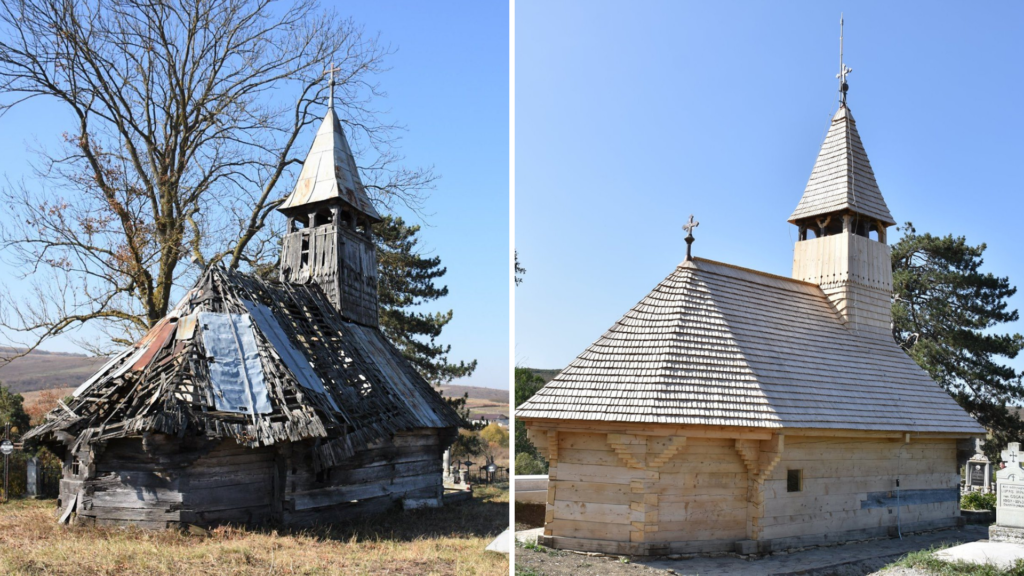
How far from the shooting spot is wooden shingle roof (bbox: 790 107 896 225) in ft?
50.4

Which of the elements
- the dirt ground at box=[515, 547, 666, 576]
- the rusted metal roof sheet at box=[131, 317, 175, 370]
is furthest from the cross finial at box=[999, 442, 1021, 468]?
the rusted metal roof sheet at box=[131, 317, 175, 370]

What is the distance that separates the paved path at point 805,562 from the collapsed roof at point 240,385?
3.70 m

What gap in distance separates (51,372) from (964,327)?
87.4ft

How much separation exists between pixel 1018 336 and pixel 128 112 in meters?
26.7

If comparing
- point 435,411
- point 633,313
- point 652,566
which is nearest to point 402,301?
point 435,411

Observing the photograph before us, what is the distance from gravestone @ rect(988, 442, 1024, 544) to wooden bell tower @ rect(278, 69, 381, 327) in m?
12.8

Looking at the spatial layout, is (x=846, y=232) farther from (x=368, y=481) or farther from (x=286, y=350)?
(x=286, y=350)

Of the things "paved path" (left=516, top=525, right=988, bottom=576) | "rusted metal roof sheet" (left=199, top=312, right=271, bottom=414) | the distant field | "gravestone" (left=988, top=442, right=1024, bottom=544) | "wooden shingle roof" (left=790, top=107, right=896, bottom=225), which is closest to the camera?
"paved path" (left=516, top=525, right=988, bottom=576)

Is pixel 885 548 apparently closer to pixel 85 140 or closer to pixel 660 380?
pixel 660 380

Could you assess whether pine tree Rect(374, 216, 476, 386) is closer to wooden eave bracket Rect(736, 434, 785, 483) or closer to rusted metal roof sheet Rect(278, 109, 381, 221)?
rusted metal roof sheet Rect(278, 109, 381, 221)

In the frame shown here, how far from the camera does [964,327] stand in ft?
78.6

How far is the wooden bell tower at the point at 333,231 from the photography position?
16.8m

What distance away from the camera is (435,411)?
1557cm

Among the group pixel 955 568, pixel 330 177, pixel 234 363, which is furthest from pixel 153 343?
pixel 955 568
